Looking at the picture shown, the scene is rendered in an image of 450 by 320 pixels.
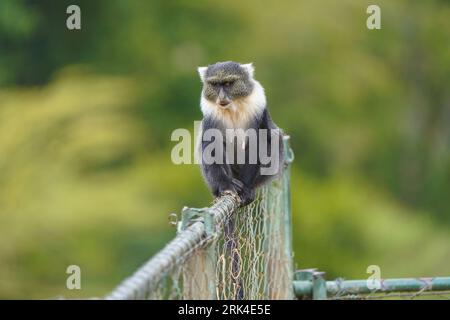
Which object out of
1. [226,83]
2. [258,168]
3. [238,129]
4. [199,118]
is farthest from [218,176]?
[199,118]

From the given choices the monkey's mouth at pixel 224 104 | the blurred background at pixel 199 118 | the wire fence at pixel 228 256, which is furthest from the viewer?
the blurred background at pixel 199 118

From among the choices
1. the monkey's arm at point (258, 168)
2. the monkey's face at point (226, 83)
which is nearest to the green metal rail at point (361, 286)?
the monkey's arm at point (258, 168)

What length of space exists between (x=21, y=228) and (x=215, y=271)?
10.4 m

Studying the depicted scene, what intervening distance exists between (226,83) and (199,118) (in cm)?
1102

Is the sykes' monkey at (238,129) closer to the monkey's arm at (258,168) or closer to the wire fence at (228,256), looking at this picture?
the monkey's arm at (258,168)

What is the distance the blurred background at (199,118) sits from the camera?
50.2ft

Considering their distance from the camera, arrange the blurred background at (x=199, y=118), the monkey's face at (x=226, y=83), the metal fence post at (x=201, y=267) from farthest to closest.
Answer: the blurred background at (x=199, y=118) < the monkey's face at (x=226, y=83) < the metal fence post at (x=201, y=267)

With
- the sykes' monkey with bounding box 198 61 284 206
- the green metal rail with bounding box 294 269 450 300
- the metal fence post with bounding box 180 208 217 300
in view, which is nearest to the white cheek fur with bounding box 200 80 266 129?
the sykes' monkey with bounding box 198 61 284 206

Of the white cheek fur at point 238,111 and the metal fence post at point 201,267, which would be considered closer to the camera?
the metal fence post at point 201,267

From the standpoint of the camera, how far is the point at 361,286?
5930mm

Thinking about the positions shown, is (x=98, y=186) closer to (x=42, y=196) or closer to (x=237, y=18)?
(x=42, y=196)

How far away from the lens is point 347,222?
17422 mm

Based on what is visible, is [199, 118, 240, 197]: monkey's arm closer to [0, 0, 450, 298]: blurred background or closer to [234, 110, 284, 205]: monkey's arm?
[234, 110, 284, 205]: monkey's arm

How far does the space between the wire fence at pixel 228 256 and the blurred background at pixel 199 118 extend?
315 inches
